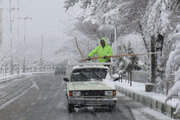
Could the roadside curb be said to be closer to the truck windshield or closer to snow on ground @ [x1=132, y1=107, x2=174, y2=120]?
snow on ground @ [x1=132, y1=107, x2=174, y2=120]

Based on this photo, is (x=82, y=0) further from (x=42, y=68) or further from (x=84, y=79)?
(x=42, y=68)

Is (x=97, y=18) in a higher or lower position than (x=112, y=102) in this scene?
higher

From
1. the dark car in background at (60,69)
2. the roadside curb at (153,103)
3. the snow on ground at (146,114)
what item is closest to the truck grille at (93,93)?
the snow on ground at (146,114)

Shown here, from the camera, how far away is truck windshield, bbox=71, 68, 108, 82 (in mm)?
10055

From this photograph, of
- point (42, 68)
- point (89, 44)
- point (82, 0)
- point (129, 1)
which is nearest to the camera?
point (129, 1)

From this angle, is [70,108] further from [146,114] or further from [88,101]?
[146,114]

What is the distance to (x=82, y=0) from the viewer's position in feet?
38.4

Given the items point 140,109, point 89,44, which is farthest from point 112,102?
point 89,44

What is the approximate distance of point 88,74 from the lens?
1014 cm

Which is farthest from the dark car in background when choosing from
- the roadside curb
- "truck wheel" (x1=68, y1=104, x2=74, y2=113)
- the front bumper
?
the front bumper

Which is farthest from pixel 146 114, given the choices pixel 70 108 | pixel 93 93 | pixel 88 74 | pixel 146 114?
pixel 88 74

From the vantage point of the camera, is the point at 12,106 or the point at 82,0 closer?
the point at 12,106

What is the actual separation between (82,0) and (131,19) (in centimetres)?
206

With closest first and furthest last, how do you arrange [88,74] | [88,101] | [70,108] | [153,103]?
[88,101] → [70,108] → [153,103] → [88,74]
